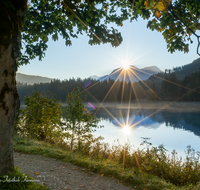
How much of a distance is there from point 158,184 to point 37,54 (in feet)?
27.7

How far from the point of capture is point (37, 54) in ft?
29.8

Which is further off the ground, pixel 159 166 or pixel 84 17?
pixel 84 17

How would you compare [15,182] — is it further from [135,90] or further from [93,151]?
[135,90]

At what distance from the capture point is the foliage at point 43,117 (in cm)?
905

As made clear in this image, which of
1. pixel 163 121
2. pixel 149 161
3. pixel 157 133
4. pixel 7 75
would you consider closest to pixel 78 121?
pixel 149 161

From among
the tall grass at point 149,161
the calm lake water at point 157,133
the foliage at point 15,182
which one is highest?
the foliage at point 15,182

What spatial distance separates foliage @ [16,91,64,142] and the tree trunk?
19.9 feet

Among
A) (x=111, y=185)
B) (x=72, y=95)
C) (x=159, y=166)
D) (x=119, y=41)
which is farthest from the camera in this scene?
(x=72, y=95)

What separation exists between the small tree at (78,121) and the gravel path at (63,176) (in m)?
2.56

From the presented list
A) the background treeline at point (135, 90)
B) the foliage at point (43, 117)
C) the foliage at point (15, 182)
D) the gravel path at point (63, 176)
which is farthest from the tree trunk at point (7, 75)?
the background treeline at point (135, 90)

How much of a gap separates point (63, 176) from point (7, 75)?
11.3 ft

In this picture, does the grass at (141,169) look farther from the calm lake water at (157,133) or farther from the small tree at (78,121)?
the calm lake water at (157,133)

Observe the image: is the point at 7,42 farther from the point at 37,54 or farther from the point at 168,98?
the point at 168,98

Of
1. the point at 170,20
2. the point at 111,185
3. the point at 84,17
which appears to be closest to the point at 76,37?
the point at 84,17
